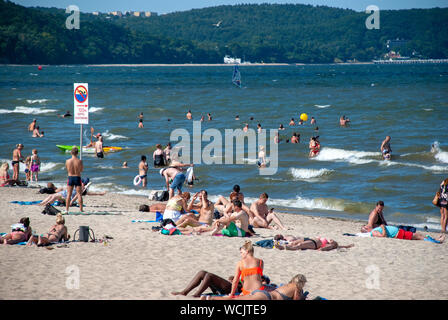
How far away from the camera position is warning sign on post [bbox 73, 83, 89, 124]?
13484mm

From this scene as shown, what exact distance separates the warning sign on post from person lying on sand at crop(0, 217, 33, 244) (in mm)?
3833

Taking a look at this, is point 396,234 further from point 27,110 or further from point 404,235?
point 27,110

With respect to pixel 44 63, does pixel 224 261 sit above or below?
below

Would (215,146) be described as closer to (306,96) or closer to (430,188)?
(430,188)

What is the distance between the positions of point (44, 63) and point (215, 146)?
14867 cm

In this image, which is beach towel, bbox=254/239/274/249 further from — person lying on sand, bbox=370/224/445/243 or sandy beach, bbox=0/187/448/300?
person lying on sand, bbox=370/224/445/243

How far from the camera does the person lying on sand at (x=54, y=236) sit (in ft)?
33.1

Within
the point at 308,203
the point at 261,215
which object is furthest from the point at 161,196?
the point at 308,203

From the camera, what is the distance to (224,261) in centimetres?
976

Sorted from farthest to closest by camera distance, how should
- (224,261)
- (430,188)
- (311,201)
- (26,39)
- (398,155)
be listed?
(26,39), (398,155), (430,188), (311,201), (224,261)

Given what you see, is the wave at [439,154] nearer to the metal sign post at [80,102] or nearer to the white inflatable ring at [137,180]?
the white inflatable ring at [137,180]

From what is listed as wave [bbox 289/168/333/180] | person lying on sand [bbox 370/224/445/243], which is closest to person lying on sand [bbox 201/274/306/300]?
person lying on sand [bbox 370/224/445/243]

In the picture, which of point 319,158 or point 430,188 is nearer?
point 430,188
